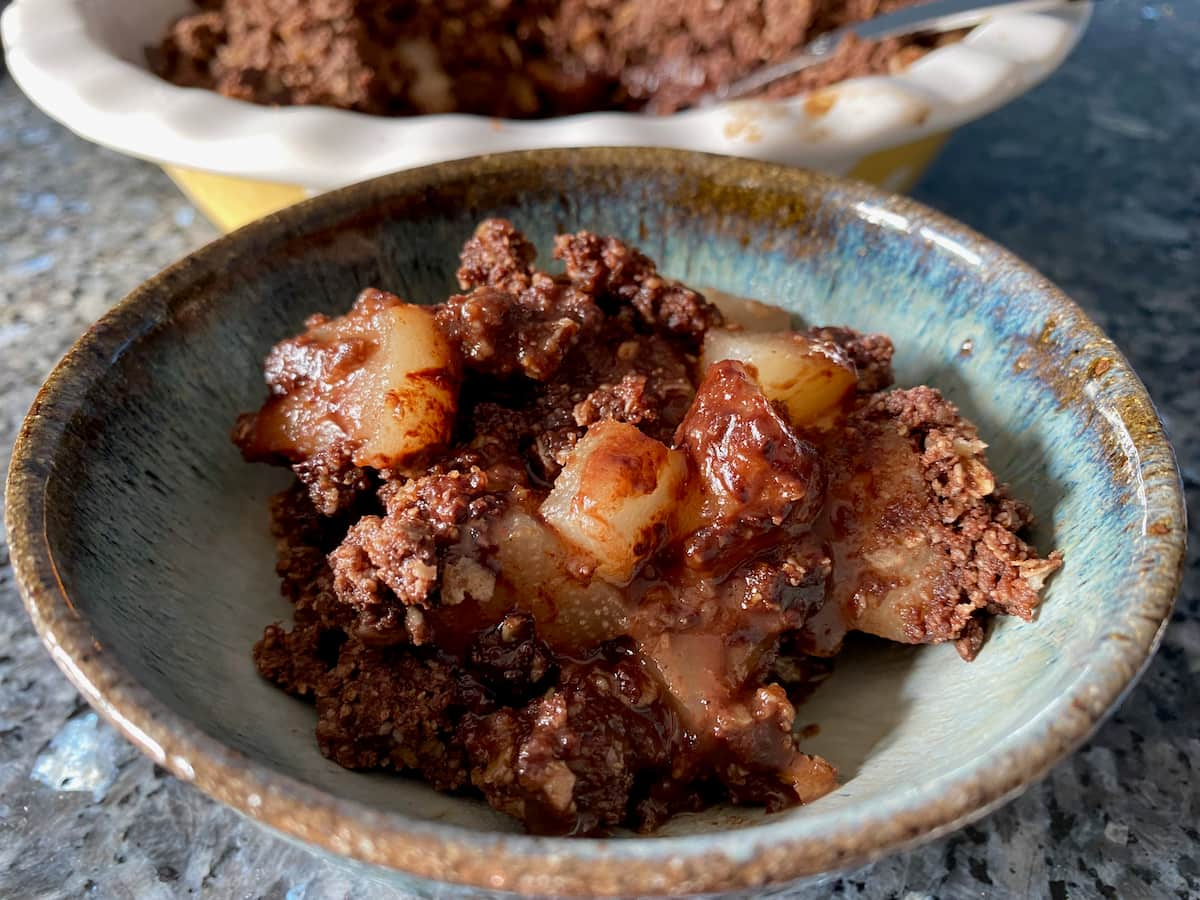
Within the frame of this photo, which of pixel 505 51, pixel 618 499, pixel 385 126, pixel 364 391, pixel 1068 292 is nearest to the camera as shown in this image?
pixel 618 499

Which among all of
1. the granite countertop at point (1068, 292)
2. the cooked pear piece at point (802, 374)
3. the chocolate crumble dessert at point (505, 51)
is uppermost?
the cooked pear piece at point (802, 374)

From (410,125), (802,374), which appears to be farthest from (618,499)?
(410,125)

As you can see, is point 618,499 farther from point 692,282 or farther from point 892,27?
point 892,27

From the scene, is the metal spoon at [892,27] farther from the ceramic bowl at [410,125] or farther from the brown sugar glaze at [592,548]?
the brown sugar glaze at [592,548]

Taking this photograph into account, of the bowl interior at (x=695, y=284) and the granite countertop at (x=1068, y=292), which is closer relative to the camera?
the bowl interior at (x=695, y=284)

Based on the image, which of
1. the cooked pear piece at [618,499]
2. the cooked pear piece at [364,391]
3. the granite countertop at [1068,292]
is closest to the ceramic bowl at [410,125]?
Result: the granite countertop at [1068,292]

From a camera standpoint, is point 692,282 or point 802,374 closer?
point 802,374

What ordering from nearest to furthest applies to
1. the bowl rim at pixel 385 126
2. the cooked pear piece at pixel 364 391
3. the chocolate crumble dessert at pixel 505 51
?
the cooked pear piece at pixel 364 391 < the bowl rim at pixel 385 126 < the chocolate crumble dessert at pixel 505 51
